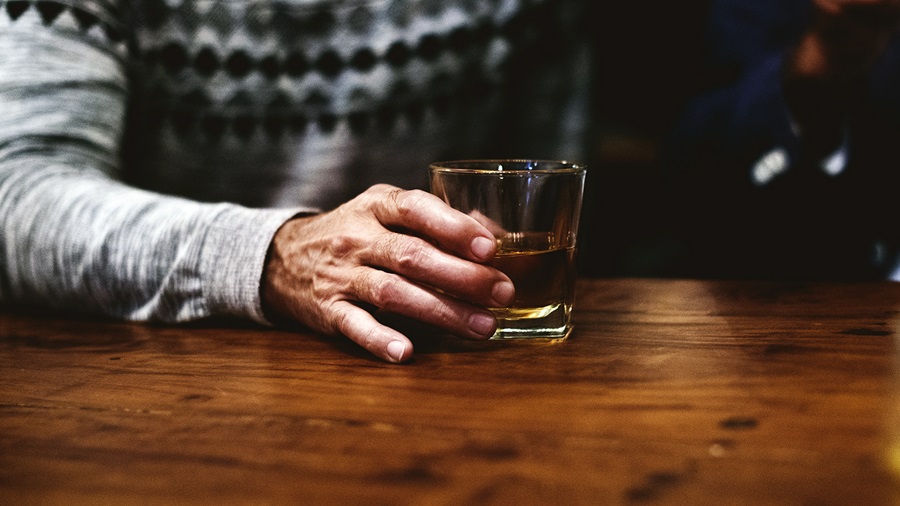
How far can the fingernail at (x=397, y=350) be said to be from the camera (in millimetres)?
581

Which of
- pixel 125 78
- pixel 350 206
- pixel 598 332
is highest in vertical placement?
pixel 125 78

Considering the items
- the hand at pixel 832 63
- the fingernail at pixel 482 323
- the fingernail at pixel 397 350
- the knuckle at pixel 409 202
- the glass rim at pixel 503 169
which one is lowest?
the fingernail at pixel 397 350

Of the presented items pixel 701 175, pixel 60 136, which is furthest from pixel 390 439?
pixel 701 175

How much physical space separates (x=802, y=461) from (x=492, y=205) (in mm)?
306

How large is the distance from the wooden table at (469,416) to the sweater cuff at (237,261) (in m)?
0.03

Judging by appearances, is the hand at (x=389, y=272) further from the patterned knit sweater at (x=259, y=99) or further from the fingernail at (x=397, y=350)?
the patterned knit sweater at (x=259, y=99)

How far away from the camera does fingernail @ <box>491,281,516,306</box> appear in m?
0.58

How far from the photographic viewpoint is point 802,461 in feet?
1.23

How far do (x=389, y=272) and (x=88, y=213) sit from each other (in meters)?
0.39

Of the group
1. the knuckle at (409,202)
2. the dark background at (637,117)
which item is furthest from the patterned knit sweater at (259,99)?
the dark background at (637,117)

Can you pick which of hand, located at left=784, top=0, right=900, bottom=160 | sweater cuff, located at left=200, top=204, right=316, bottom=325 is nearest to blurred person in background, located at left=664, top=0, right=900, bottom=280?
hand, located at left=784, top=0, right=900, bottom=160

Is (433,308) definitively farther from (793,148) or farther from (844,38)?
(793,148)

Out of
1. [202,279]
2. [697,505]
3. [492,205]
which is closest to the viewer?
[697,505]

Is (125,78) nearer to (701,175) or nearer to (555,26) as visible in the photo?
(555,26)
